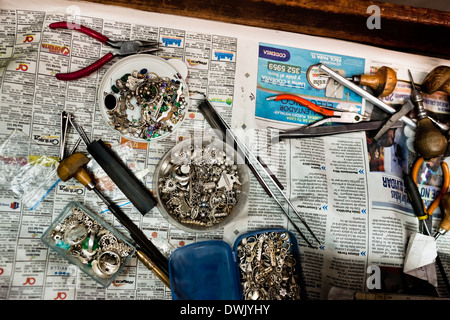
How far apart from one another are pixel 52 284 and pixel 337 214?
0.73 metres

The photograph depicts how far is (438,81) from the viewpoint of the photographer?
0.85 meters

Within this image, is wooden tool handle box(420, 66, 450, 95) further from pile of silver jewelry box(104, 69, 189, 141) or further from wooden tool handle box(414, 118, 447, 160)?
pile of silver jewelry box(104, 69, 189, 141)

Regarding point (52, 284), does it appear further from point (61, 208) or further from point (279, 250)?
point (279, 250)

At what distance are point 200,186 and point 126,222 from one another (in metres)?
0.20

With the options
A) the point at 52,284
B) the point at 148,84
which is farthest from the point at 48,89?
the point at 52,284

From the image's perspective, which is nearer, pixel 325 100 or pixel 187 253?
pixel 187 253

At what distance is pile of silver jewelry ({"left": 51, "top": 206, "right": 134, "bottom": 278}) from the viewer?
2.44ft

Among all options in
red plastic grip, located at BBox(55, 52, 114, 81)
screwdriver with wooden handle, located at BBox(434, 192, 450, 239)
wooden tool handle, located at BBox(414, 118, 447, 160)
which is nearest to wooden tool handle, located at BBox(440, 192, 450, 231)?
screwdriver with wooden handle, located at BBox(434, 192, 450, 239)

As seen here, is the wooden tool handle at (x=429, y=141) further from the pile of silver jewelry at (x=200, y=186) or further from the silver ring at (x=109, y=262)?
the silver ring at (x=109, y=262)

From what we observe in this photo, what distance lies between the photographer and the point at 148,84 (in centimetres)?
79

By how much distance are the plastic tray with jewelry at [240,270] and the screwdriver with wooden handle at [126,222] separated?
34 mm

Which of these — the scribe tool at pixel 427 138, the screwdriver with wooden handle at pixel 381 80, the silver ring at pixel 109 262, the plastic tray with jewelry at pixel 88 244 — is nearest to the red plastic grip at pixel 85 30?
the plastic tray with jewelry at pixel 88 244

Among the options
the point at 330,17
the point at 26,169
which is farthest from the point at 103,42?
the point at 330,17
